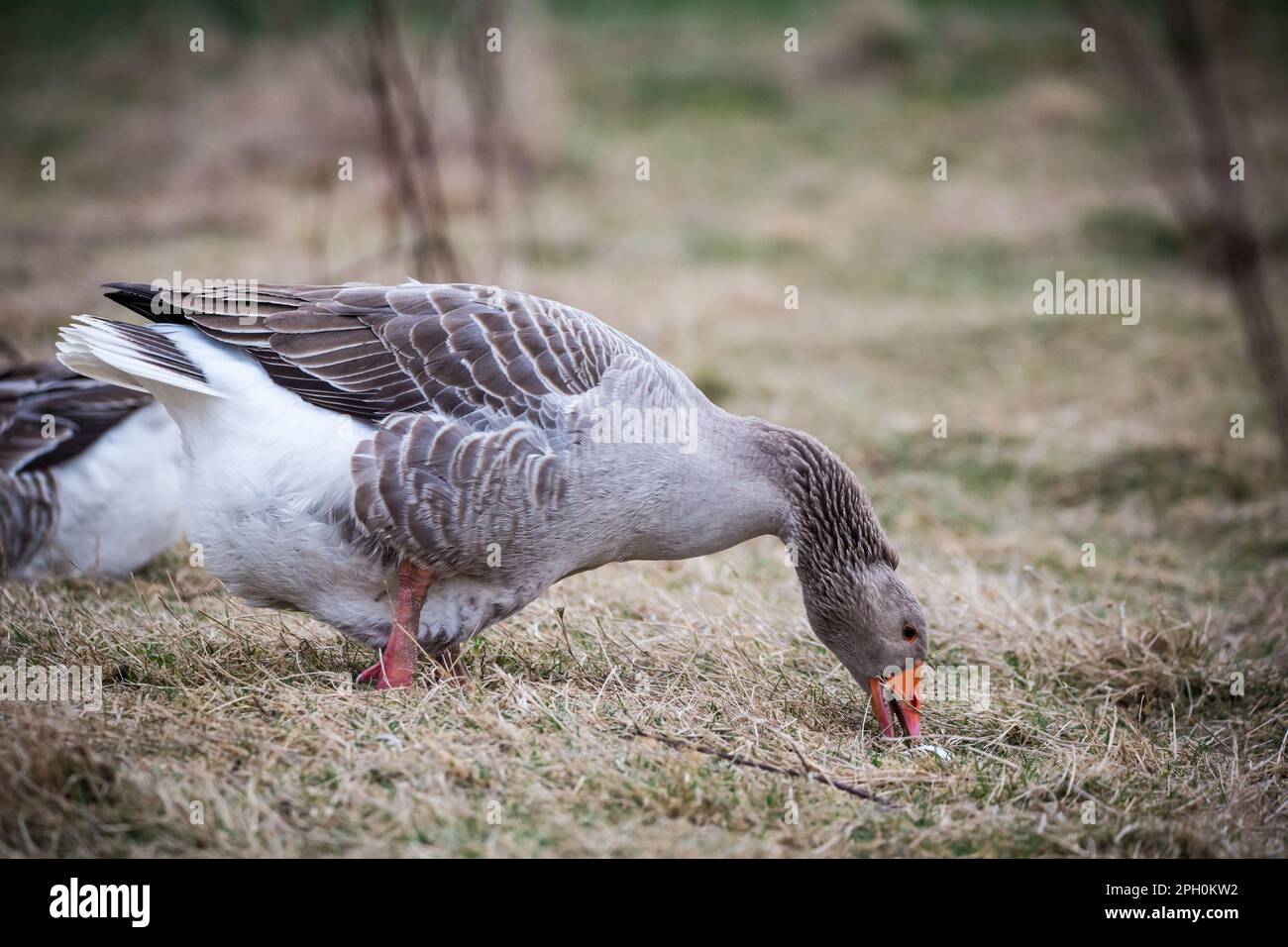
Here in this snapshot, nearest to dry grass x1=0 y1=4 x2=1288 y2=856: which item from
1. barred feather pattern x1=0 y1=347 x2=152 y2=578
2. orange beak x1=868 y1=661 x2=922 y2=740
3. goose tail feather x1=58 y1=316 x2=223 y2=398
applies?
orange beak x1=868 y1=661 x2=922 y2=740

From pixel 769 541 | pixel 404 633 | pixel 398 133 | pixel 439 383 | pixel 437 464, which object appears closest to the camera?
pixel 437 464

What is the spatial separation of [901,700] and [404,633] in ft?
6.28

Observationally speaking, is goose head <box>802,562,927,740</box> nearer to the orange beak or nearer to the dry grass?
the orange beak

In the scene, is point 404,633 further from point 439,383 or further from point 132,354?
point 132,354

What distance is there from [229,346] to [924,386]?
22.6 feet

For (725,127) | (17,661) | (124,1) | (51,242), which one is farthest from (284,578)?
(124,1)

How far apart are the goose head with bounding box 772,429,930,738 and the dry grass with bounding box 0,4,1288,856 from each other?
238 millimetres

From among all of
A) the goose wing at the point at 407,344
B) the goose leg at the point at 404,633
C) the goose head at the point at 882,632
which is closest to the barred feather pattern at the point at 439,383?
the goose wing at the point at 407,344

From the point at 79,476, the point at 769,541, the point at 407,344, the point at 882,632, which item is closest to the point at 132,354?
the point at 407,344

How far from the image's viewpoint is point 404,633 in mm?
4230

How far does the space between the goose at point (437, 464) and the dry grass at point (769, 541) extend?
1.29ft

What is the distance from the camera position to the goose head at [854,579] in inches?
176

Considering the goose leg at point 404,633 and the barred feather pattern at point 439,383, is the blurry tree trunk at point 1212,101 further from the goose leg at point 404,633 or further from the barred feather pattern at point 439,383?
the goose leg at point 404,633

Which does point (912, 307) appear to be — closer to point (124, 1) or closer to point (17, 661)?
point (17, 661)
